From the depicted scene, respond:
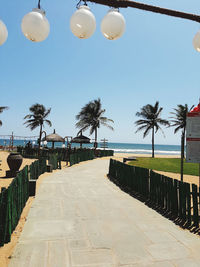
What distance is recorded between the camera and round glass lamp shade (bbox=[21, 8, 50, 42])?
224 cm

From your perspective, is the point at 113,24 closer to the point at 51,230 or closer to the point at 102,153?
the point at 51,230

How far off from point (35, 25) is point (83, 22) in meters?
0.53

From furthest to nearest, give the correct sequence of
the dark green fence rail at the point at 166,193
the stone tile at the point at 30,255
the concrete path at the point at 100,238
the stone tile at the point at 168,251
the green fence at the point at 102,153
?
the green fence at the point at 102,153 → the dark green fence rail at the point at 166,193 → the stone tile at the point at 168,251 → the concrete path at the point at 100,238 → the stone tile at the point at 30,255

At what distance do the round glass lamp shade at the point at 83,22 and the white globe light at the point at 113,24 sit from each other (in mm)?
130

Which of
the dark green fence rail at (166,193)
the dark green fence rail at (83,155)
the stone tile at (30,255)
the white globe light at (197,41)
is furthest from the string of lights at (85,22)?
the dark green fence rail at (83,155)

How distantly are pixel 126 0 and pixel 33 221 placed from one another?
210 inches

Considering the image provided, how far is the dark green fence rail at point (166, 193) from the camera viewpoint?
17.7 feet

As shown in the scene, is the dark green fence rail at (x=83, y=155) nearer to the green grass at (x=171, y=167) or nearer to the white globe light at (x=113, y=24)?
the green grass at (x=171, y=167)

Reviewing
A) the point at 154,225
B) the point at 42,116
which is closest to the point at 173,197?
the point at 154,225

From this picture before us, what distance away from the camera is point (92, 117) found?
3759cm

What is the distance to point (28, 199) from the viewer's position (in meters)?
7.75

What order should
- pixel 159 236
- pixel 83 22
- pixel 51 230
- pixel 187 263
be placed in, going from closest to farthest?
1. pixel 83 22
2. pixel 187 263
3. pixel 159 236
4. pixel 51 230

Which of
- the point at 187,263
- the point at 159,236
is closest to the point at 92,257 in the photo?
the point at 187,263

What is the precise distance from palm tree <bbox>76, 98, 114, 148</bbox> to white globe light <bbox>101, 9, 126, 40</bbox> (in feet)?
114
